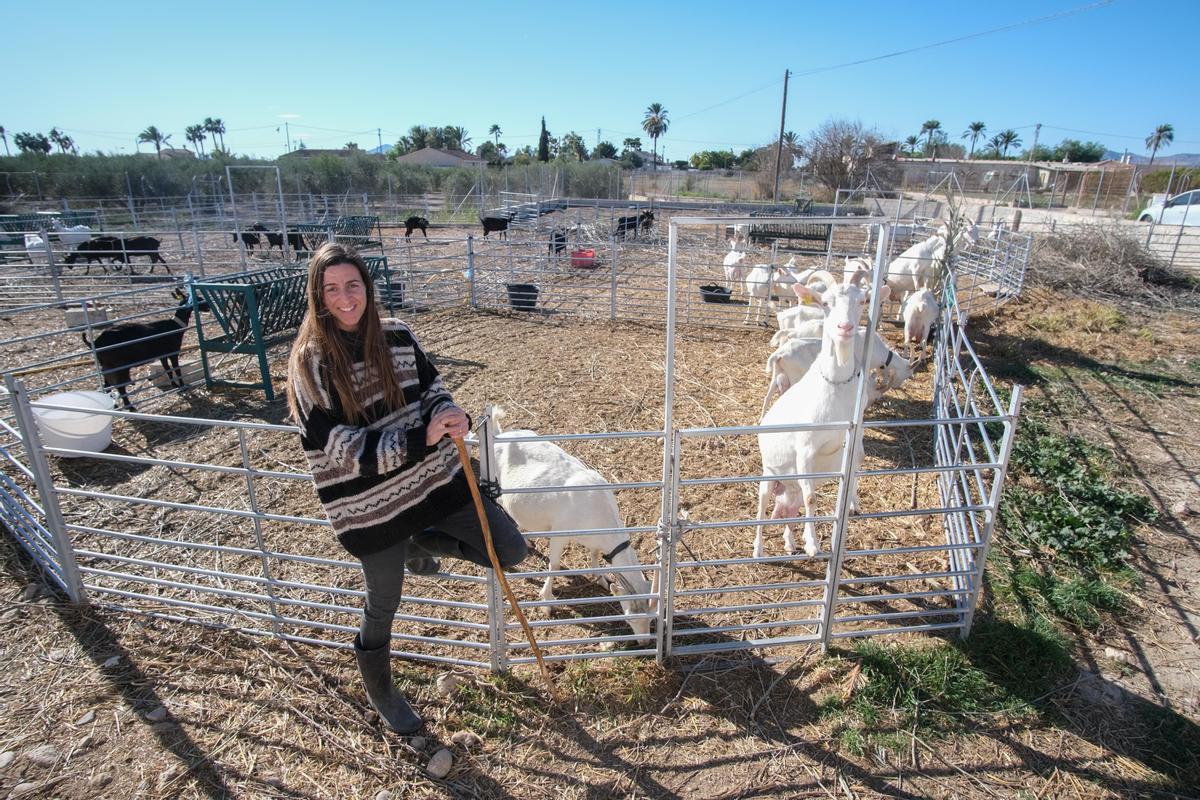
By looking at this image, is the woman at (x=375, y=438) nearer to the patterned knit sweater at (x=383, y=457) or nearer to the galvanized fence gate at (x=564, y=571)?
the patterned knit sweater at (x=383, y=457)

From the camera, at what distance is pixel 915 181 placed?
40406 millimetres

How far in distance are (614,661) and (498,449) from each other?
64.9 inches

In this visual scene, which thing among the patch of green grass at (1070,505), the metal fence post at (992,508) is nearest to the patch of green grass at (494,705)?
the metal fence post at (992,508)

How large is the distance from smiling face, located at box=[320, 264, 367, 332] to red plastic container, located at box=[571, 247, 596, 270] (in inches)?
484

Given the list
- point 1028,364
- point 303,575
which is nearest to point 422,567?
point 303,575

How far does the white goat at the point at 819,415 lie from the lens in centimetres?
432

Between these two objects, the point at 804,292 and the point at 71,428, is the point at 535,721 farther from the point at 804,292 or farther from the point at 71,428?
the point at 71,428

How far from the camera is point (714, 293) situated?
39.7 feet

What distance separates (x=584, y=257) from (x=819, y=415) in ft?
38.4

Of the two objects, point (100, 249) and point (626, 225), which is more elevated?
point (626, 225)

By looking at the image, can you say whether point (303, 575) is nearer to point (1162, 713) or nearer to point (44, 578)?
point (44, 578)

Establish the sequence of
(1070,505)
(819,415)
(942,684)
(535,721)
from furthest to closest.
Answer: (1070,505) → (819,415) → (942,684) → (535,721)

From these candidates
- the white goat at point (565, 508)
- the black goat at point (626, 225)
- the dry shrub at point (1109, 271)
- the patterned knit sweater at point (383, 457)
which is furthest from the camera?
the black goat at point (626, 225)

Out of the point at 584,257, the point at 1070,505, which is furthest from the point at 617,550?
the point at 584,257
